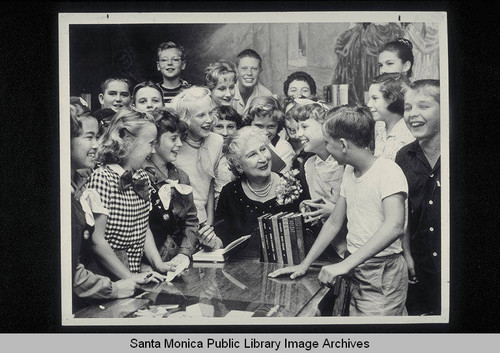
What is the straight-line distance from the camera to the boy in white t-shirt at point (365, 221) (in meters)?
2.70

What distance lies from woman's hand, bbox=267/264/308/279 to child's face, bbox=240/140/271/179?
1.47 ft

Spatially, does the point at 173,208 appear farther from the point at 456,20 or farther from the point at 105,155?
the point at 456,20

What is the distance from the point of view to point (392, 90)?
9.02ft

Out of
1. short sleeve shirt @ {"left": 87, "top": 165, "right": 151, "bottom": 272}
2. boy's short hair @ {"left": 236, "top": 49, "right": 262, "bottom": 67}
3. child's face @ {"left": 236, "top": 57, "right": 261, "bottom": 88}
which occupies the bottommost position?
short sleeve shirt @ {"left": 87, "top": 165, "right": 151, "bottom": 272}

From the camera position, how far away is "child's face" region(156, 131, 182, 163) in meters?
2.75

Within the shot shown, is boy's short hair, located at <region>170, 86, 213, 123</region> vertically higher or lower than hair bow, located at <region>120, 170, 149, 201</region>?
higher

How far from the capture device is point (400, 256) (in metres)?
2.74

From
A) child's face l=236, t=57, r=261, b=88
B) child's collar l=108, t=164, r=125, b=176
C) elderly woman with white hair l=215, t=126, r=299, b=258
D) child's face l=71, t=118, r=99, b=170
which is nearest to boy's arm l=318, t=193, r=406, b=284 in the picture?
elderly woman with white hair l=215, t=126, r=299, b=258

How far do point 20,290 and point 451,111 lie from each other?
86.4 inches

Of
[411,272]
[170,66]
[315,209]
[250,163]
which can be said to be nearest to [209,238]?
[250,163]

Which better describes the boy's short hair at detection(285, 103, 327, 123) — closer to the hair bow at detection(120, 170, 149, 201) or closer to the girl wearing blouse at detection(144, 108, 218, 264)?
the girl wearing blouse at detection(144, 108, 218, 264)

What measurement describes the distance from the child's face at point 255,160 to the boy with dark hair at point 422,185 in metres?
0.61

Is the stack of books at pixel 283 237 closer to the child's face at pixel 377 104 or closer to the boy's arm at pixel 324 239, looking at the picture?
the boy's arm at pixel 324 239

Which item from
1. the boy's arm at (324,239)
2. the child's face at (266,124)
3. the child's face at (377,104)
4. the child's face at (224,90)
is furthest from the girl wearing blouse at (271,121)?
the child's face at (377,104)
